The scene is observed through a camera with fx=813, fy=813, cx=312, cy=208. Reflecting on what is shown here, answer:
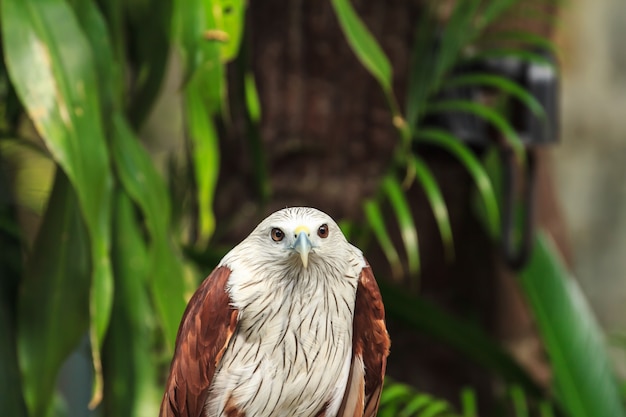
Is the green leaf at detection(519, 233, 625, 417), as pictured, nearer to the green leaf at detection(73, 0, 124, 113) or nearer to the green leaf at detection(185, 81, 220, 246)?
the green leaf at detection(185, 81, 220, 246)

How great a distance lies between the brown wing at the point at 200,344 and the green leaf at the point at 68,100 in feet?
1.08

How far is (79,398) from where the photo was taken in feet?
3.96

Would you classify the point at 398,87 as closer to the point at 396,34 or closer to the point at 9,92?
the point at 396,34

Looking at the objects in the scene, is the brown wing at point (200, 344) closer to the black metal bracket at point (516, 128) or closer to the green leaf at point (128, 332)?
the green leaf at point (128, 332)

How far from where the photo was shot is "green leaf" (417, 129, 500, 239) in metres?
1.40

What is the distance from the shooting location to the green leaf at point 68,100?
95 cm

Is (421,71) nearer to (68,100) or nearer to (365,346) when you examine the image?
(68,100)

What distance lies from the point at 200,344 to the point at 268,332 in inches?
2.1

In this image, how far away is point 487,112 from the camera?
1413 mm

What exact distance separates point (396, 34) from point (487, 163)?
1.12 ft

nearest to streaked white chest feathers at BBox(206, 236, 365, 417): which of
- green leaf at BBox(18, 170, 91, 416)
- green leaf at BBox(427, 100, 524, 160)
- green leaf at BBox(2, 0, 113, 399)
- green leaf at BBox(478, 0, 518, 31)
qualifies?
green leaf at BBox(2, 0, 113, 399)

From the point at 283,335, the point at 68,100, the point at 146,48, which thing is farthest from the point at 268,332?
the point at 146,48

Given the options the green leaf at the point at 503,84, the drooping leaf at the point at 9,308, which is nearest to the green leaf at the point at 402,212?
the green leaf at the point at 503,84


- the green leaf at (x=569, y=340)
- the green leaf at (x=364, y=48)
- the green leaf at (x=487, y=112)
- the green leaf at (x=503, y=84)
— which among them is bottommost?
the green leaf at (x=569, y=340)
